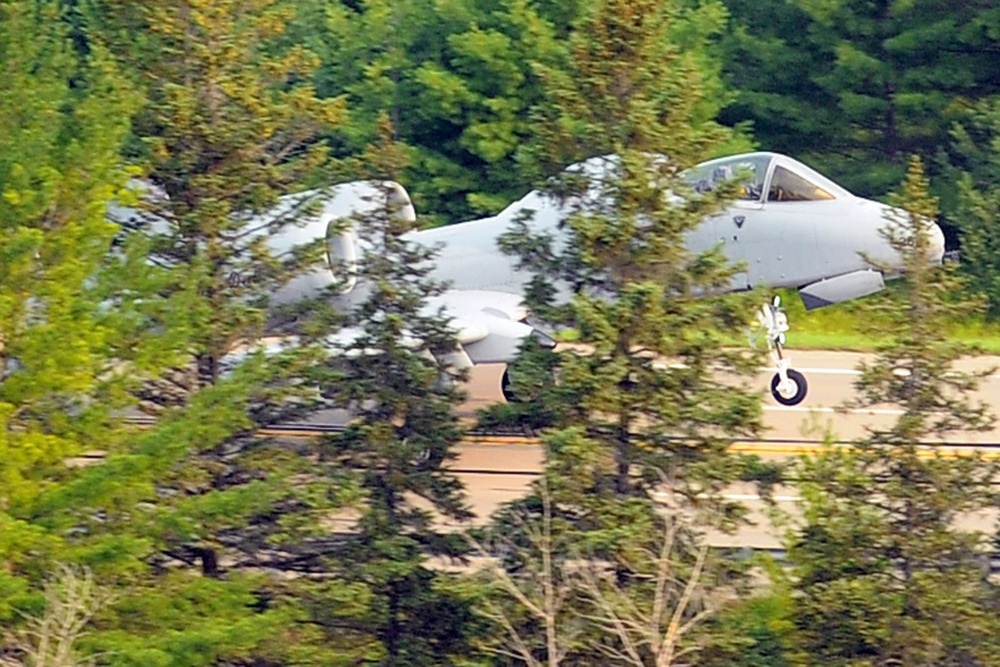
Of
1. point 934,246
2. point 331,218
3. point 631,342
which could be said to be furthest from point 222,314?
point 934,246

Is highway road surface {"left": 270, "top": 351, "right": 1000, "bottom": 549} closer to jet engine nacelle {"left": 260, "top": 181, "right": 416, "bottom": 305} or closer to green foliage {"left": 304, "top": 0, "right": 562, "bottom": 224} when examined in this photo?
jet engine nacelle {"left": 260, "top": 181, "right": 416, "bottom": 305}

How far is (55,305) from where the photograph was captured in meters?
11.4

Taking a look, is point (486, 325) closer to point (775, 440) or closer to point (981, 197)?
point (775, 440)

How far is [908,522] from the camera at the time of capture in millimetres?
12109

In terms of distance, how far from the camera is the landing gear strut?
16.2m

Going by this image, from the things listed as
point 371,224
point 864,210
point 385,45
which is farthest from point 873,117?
point 371,224

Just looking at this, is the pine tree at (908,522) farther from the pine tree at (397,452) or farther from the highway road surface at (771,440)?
the pine tree at (397,452)

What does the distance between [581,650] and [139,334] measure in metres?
4.03

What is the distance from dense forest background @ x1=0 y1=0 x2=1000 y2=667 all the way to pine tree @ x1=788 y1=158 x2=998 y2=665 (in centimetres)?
2

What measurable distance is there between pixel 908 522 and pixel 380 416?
4218mm

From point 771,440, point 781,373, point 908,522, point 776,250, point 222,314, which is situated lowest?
point 908,522

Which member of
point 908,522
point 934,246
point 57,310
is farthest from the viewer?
point 934,246

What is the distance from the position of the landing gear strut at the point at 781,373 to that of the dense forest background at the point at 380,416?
135 inches

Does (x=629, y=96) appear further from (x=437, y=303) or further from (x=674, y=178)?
(x=437, y=303)
